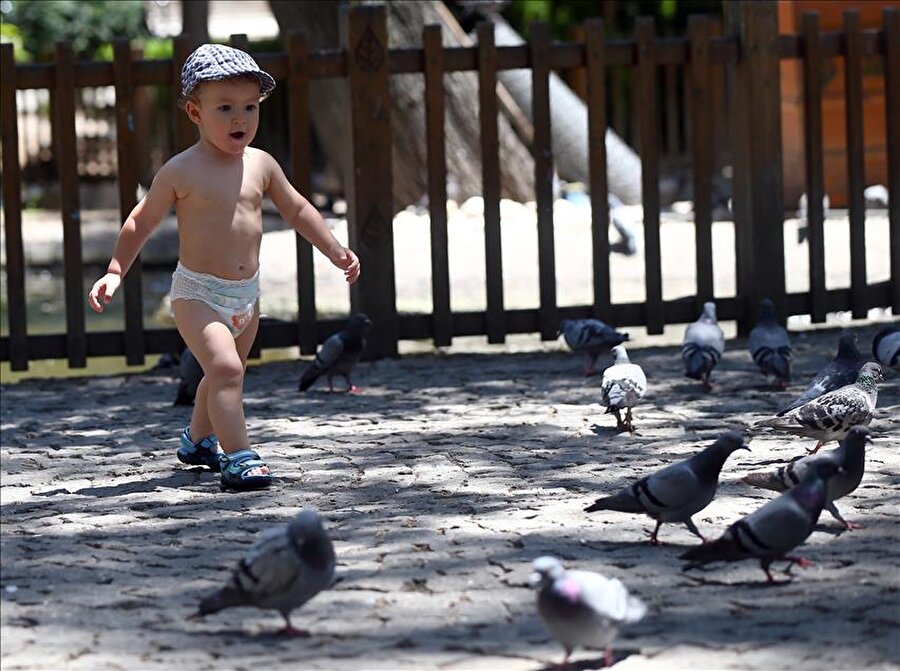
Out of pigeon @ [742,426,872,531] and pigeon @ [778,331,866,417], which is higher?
pigeon @ [778,331,866,417]

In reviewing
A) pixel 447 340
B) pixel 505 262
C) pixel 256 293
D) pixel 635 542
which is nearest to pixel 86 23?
pixel 505 262

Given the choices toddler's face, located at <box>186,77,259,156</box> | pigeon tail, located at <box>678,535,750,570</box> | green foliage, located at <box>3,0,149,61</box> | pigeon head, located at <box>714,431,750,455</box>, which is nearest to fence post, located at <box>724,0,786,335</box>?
toddler's face, located at <box>186,77,259,156</box>

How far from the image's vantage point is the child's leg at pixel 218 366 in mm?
6496

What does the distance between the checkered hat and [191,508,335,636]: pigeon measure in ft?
8.60

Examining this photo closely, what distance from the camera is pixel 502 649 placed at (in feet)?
14.2

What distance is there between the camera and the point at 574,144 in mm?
16922

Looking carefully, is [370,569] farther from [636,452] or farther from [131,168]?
[131,168]

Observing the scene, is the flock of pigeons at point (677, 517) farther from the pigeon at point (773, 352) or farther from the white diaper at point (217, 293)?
the white diaper at point (217, 293)

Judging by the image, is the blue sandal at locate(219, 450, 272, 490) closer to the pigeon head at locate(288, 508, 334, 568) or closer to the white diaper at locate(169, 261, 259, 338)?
the white diaper at locate(169, 261, 259, 338)

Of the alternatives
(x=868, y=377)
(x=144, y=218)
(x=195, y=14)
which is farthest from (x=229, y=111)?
(x=195, y=14)

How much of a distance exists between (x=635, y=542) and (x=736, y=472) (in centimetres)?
124

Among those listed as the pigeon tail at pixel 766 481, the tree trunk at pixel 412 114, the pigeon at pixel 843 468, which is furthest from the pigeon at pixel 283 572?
Result: the tree trunk at pixel 412 114

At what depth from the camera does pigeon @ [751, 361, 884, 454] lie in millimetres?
6363

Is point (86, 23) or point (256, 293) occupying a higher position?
point (86, 23)
